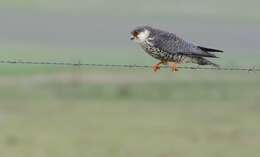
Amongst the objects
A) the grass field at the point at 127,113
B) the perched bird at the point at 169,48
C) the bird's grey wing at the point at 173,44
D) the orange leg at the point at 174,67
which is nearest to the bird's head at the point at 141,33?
the perched bird at the point at 169,48

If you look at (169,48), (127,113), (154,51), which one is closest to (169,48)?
(169,48)

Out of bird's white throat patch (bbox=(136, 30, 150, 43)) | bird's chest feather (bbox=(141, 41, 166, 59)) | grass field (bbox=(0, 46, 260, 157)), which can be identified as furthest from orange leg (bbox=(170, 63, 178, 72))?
grass field (bbox=(0, 46, 260, 157))

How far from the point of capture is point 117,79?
29.5 m

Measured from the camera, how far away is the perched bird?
401 inches

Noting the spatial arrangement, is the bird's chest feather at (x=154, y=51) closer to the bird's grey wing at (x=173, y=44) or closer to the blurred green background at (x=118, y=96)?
the bird's grey wing at (x=173, y=44)

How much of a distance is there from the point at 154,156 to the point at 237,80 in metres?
10.7

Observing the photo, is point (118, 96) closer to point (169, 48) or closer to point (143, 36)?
point (143, 36)

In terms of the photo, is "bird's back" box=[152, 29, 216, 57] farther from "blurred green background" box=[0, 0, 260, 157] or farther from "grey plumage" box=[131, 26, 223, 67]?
"blurred green background" box=[0, 0, 260, 157]

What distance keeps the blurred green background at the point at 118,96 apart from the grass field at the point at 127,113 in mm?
21

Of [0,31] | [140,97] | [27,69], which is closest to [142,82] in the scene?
[140,97]

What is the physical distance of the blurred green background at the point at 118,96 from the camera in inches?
785

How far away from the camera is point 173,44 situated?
33.7 ft

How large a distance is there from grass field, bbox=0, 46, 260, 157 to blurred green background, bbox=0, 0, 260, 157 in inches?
0.8

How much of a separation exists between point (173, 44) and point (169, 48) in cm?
5
